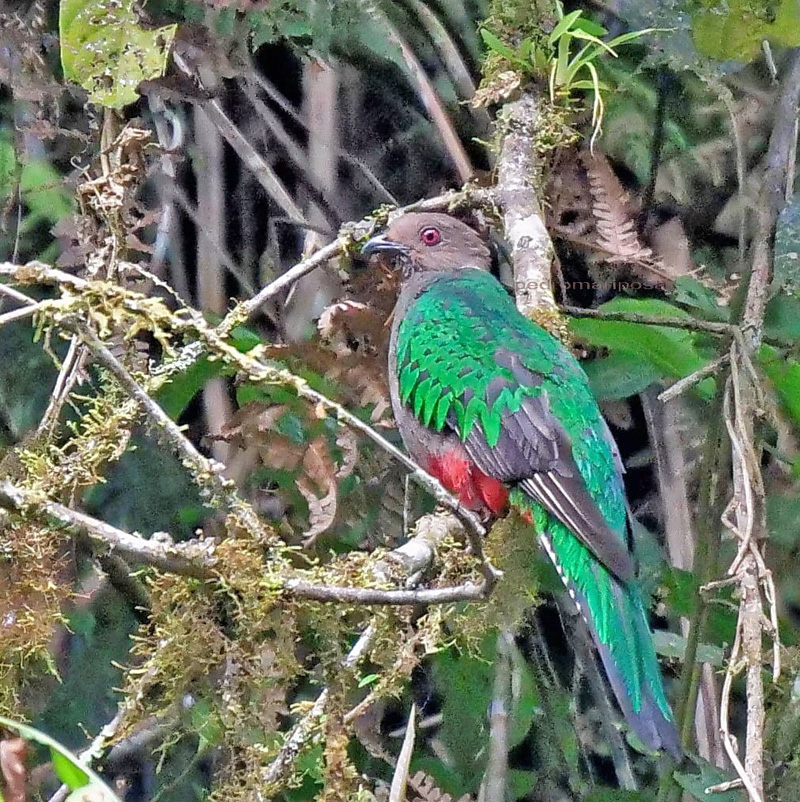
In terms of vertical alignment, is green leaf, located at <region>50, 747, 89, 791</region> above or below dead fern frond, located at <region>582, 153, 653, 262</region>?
above

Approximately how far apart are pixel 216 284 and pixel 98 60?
3.52 feet

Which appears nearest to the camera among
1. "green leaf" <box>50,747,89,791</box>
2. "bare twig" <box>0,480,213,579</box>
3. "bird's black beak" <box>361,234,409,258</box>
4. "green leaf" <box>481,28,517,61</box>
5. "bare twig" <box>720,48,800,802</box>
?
"green leaf" <box>50,747,89,791</box>

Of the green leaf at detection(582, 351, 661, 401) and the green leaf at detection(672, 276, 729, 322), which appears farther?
the green leaf at detection(582, 351, 661, 401)

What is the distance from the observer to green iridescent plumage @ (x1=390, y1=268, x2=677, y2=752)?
234 cm

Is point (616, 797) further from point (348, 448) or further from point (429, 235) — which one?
point (429, 235)

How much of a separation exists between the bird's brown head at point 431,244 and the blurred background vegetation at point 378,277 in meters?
0.14

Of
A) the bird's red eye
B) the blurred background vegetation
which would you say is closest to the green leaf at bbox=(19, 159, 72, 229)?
the blurred background vegetation

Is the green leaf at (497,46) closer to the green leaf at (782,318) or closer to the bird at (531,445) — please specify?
the bird at (531,445)

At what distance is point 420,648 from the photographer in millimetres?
2342

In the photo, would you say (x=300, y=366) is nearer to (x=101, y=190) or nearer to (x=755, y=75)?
(x=101, y=190)

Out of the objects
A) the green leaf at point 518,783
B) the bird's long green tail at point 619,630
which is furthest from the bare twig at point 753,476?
the green leaf at point 518,783

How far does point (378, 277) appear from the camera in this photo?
3215 millimetres

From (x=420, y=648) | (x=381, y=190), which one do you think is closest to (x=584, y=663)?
(x=420, y=648)

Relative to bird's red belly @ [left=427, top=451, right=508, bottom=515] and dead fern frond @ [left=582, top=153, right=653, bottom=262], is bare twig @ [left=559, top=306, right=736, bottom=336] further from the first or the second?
bird's red belly @ [left=427, top=451, right=508, bottom=515]
